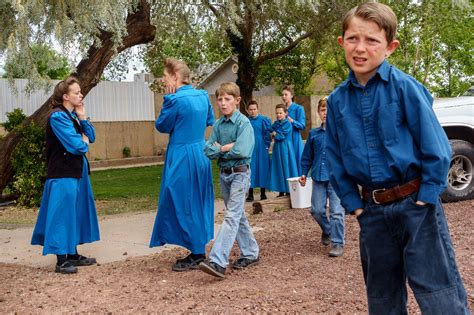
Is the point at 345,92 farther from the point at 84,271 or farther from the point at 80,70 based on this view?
the point at 80,70

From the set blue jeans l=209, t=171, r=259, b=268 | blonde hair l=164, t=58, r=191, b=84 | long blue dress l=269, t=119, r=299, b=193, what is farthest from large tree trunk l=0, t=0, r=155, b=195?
blue jeans l=209, t=171, r=259, b=268

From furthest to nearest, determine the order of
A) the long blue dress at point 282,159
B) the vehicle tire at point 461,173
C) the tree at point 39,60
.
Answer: the long blue dress at point 282,159, the vehicle tire at point 461,173, the tree at point 39,60

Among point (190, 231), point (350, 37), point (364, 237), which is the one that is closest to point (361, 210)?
point (364, 237)

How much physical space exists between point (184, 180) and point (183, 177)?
0.10 feet

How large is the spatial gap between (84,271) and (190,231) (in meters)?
1.11

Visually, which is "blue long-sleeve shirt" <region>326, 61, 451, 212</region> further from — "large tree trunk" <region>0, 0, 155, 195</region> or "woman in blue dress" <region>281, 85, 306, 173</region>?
"large tree trunk" <region>0, 0, 155, 195</region>

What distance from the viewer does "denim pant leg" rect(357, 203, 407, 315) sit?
334cm

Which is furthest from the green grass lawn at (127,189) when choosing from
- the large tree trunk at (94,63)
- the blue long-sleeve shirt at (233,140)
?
the blue long-sleeve shirt at (233,140)

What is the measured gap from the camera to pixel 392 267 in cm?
338

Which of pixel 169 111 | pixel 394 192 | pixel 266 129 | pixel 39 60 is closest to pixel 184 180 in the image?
pixel 169 111

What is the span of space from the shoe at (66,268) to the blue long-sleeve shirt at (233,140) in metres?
1.67

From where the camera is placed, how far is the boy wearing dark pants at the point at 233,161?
600 cm

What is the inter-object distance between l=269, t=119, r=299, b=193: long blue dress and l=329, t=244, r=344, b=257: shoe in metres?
4.85

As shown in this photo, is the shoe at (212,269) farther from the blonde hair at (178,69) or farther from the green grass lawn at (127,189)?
the green grass lawn at (127,189)
